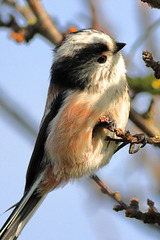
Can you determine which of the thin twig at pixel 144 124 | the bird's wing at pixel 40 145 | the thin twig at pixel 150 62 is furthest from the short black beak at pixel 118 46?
the thin twig at pixel 150 62

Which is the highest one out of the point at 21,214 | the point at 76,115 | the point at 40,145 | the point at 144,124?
the point at 144,124

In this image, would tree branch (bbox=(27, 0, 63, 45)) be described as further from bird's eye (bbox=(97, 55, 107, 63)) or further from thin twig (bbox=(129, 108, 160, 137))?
thin twig (bbox=(129, 108, 160, 137))

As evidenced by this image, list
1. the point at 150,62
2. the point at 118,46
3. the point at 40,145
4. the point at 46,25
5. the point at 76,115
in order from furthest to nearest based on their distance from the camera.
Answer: the point at 46,25 → the point at 40,145 → the point at 118,46 → the point at 76,115 → the point at 150,62

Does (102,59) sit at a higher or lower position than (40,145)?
higher

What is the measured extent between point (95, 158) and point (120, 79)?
2.44 ft

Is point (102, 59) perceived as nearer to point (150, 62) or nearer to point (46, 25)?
point (46, 25)

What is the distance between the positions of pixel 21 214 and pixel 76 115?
1.07 meters

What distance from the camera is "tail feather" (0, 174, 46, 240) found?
364 centimetres

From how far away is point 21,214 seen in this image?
370 centimetres

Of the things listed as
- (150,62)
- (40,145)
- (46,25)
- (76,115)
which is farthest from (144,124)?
(46,25)

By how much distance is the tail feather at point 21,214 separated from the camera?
3.64 m

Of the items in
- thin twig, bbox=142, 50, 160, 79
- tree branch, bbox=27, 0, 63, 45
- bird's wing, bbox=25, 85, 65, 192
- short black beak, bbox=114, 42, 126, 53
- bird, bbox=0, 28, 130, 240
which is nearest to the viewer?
thin twig, bbox=142, 50, 160, 79

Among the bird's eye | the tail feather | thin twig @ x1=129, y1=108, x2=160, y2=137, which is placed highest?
the bird's eye

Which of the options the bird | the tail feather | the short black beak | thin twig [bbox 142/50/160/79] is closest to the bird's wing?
the bird
